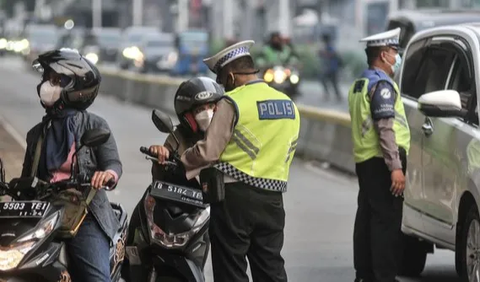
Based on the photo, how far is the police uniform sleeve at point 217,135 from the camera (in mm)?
6906

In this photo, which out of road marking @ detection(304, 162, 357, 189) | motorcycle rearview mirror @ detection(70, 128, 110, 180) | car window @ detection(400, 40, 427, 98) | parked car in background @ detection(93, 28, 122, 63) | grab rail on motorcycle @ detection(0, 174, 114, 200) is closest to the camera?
motorcycle rearview mirror @ detection(70, 128, 110, 180)

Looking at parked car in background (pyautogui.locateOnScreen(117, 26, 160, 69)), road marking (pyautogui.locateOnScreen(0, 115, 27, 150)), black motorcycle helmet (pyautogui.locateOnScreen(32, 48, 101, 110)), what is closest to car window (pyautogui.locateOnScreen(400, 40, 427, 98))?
black motorcycle helmet (pyautogui.locateOnScreen(32, 48, 101, 110))

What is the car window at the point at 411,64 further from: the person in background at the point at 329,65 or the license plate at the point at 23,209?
the person in background at the point at 329,65

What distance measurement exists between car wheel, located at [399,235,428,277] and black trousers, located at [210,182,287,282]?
11.0 feet

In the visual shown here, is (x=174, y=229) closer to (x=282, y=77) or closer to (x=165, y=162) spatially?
(x=165, y=162)

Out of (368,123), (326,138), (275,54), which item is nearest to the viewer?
(368,123)

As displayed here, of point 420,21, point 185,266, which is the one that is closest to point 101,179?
point 185,266

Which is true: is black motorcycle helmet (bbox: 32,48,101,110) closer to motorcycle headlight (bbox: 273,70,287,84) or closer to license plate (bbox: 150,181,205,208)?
license plate (bbox: 150,181,205,208)

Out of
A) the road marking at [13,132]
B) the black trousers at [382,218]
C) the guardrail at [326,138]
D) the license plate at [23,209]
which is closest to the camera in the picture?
the license plate at [23,209]

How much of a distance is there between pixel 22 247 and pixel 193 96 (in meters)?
1.76

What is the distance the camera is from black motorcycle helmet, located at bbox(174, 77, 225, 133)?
7429 millimetres

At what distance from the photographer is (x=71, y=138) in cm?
664

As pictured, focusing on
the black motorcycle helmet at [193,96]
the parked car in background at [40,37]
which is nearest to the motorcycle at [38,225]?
the black motorcycle helmet at [193,96]

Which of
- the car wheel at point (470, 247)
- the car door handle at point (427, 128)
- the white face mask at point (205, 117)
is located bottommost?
the car wheel at point (470, 247)
